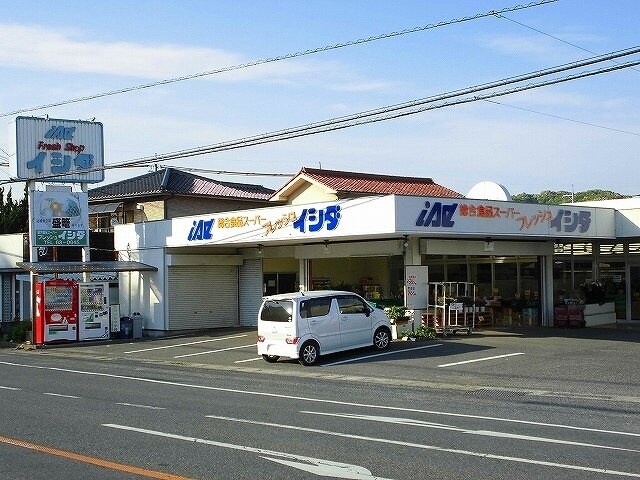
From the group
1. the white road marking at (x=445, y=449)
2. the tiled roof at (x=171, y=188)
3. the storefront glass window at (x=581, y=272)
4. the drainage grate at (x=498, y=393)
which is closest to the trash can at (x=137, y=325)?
the tiled roof at (x=171, y=188)

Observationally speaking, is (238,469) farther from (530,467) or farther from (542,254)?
(542,254)

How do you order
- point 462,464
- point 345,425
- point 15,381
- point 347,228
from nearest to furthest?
point 462,464, point 345,425, point 15,381, point 347,228

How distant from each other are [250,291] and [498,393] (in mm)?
19977

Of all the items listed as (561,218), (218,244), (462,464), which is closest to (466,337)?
(561,218)

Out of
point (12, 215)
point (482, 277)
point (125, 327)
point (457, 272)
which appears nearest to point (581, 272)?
point (482, 277)

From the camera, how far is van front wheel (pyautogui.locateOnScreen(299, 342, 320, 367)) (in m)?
21.4

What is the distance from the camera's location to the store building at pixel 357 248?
25188mm

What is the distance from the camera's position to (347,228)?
2494 cm

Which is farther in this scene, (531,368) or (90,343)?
(90,343)

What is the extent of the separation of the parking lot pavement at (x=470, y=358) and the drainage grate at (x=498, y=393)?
558 mm

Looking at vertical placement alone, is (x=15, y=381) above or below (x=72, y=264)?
below

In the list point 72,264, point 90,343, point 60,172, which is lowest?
point 90,343

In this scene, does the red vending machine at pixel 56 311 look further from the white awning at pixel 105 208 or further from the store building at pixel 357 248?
the white awning at pixel 105 208

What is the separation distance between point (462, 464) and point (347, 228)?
16247mm
